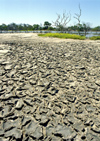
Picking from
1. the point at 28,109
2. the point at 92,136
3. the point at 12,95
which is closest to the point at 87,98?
the point at 92,136

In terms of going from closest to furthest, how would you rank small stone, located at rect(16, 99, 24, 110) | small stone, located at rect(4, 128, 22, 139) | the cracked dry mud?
small stone, located at rect(4, 128, 22, 139), the cracked dry mud, small stone, located at rect(16, 99, 24, 110)

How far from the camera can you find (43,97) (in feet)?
9.82

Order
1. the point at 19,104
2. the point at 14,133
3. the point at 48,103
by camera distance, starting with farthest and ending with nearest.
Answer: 1. the point at 48,103
2. the point at 19,104
3. the point at 14,133

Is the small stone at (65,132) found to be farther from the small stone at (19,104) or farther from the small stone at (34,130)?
the small stone at (19,104)

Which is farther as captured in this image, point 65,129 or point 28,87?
point 28,87

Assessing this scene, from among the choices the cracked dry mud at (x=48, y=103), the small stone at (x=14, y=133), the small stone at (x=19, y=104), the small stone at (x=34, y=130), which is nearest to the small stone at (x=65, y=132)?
the cracked dry mud at (x=48, y=103)

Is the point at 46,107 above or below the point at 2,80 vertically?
below

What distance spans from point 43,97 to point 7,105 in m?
0.83

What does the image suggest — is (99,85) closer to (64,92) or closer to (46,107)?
(64,92)

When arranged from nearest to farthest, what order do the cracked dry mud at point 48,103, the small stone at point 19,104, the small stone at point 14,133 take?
the small stone at point 14,133 < the cracked dry mud at point 48,103 < the small stone at point 19,104

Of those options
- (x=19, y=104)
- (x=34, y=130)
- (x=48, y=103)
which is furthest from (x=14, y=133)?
(x=48, y=103)

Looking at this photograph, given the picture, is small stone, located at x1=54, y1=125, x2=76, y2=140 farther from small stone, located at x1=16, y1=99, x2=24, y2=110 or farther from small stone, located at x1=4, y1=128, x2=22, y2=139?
small stone, located at x1=16, y1=99, x2=24, y2=110

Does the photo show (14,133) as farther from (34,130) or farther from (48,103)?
(48,103)

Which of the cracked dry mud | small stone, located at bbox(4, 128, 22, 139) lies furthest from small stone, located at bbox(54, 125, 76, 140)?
small stone, located at bbox(4, 128, 22, 139)
